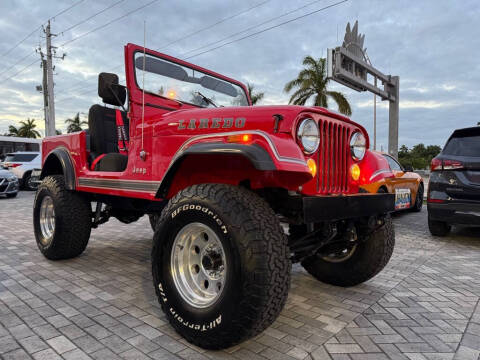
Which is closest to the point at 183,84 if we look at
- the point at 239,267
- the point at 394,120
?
Answer: the point at 239,267

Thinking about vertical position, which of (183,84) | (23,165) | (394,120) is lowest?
(23,165)

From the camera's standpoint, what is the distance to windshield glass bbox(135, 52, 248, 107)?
3.38m

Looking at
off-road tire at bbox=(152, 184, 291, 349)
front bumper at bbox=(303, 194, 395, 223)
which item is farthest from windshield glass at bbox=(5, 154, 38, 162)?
front bumper at bbox=(303, 194, 395, 223)

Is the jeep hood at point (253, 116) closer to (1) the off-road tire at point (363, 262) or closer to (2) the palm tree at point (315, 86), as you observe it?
(1) the off-road tire at point (363, 262)

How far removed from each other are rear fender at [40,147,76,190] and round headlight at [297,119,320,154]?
2.73m

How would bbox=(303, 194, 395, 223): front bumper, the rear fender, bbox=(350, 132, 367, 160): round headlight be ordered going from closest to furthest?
bbox=(303, 194, 395, 223): front bumper
bbox=(350, 132, 367, 160): round headlight
the rear fender

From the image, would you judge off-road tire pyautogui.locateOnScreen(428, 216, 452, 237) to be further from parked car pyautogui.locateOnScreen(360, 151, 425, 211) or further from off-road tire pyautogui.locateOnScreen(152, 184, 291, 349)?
off-road tire pyautogui.locateOnScreen(152, 184, 291, 349)

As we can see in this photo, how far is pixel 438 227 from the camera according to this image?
19.0ft

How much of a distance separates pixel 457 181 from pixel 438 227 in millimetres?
1010

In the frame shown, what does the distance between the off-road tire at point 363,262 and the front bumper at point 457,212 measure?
2707 mm

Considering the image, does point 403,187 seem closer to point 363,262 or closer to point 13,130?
point 363,262

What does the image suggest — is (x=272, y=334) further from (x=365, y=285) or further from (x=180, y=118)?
(x=180, y=118)

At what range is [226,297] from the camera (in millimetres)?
1989

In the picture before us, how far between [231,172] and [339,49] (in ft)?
36.4
